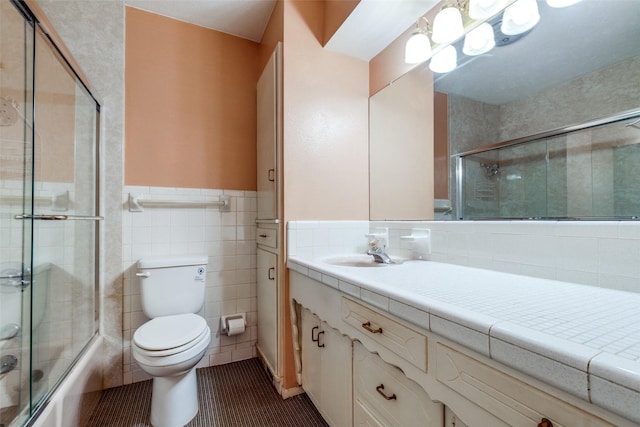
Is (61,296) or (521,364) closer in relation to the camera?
(521,364)

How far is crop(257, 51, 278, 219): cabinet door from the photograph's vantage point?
1677 millimetres

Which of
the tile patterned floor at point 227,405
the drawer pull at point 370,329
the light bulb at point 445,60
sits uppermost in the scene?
the light bulb at point 445,60

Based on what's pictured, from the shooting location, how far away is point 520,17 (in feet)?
3.55

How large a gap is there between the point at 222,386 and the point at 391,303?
1.47 m

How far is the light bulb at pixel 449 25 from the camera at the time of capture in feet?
4.21

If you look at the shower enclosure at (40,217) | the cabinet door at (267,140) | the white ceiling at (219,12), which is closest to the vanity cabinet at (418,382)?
the cabinet door at (267,140)

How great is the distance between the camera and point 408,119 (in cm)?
166

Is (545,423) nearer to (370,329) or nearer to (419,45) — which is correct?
(370,329)

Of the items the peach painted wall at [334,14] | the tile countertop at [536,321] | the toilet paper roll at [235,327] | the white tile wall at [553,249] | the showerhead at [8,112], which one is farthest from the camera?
the toilet paper roll at [235,327]

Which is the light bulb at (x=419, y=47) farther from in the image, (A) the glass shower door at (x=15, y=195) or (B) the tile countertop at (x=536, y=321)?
(A) the glass shower door at (x=15, y=195)

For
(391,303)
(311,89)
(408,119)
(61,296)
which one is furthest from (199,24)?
(391,303)

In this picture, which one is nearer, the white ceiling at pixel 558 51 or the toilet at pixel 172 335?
the white ceiling at pixel 558 51

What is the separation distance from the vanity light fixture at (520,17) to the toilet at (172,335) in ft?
6.39

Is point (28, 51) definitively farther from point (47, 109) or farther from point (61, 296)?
point (61, 296)
